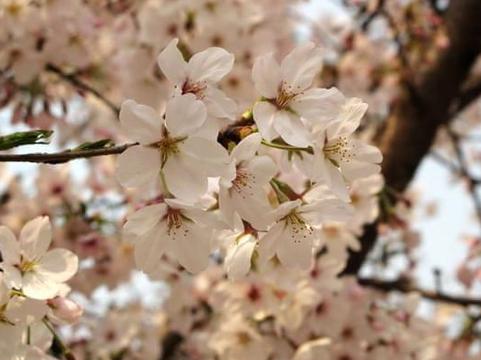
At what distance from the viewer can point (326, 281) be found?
82.4 inches

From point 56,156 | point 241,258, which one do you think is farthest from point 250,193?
point 56,156

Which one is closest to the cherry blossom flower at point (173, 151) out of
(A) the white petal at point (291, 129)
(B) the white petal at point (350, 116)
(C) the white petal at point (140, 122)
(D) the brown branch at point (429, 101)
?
(C) the white petal at point (140, 122)

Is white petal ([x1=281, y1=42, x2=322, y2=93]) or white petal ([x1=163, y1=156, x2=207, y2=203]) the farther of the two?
white petal ([x1=281, y1=42, x2=322, y2=93])

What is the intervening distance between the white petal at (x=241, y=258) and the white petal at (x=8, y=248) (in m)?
0.33

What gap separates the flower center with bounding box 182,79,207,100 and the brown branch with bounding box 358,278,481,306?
1570 millimetres

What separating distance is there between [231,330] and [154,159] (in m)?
1.19

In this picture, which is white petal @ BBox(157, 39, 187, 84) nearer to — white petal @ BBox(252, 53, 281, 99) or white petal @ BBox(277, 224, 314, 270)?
white petal @ BBox(252, 53, 281, 99)

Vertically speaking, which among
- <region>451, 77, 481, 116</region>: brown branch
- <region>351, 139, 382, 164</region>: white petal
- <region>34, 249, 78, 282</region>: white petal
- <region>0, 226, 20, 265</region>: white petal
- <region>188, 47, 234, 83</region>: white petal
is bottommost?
<region>451, 77, 481, 116</region>: brown branch

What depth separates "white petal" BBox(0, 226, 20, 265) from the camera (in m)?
1.17

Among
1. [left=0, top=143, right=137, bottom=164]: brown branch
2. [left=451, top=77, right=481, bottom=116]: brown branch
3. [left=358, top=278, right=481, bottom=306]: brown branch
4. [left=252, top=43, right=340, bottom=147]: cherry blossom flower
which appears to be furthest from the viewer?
[left=451, top=77, right=481, bottom=116]: brown branch

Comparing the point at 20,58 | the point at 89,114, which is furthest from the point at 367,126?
the point at 20,58

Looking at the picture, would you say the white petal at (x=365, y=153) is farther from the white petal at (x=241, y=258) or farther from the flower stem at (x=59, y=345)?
the flower stem at (x=59, y=345)

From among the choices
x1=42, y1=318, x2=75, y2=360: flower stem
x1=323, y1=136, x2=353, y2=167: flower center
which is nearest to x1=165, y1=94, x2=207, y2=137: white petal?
x1=323, y1=136, x2=353, y2=167: flower center

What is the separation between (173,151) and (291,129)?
0.17 metres
